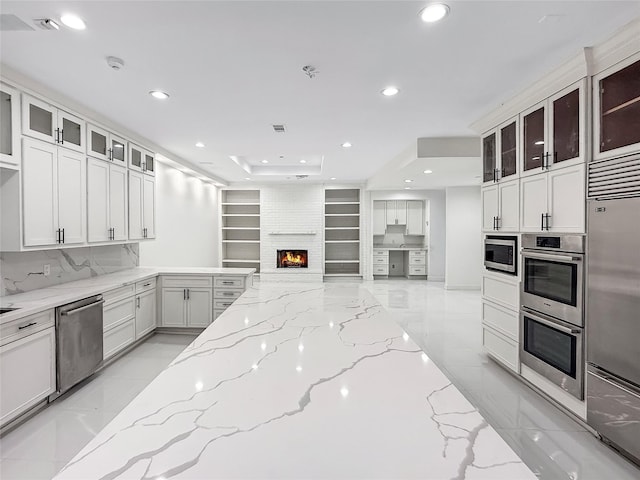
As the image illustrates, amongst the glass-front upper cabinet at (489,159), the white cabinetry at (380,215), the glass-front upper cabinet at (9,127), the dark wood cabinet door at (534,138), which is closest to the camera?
the glass-front upper cabinet at (9,127)

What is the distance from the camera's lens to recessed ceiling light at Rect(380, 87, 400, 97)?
287 centimetres

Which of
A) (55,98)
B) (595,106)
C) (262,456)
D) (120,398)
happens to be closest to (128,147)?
(55,98)

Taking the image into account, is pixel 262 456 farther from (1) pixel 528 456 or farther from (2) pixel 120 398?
(2) pixel 120 398

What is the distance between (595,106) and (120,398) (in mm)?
4360

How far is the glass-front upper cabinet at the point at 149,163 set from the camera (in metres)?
4.60

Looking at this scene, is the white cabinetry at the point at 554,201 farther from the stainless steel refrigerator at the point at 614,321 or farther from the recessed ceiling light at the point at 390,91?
the recessed ceiling light at the point at 390,91

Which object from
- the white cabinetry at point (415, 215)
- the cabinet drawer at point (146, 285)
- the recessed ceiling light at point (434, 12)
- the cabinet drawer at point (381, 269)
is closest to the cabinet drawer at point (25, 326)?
the cabinet drawer at point (146, 285)

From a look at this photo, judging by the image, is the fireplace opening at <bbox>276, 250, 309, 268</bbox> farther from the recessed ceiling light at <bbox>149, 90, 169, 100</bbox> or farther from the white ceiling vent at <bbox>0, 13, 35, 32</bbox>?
the white ceiling vent at <bbox>0, 13, 35, 32</bbox>

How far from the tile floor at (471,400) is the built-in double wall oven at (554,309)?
0.32 metres

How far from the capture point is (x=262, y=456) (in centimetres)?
79

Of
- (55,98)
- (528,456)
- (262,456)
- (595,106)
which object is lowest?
(528,456)

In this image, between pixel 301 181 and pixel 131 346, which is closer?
pixel 131 346

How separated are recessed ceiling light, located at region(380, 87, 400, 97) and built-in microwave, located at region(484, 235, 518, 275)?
180 cm

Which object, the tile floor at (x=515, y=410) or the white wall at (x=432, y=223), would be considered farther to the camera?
the white wall at (x=432, y=223)
